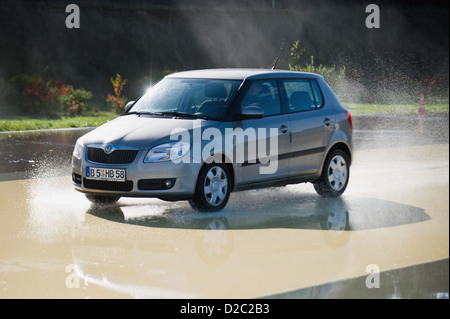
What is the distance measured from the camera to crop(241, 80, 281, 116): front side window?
37.5 feet

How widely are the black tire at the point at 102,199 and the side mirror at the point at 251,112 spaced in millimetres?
1905

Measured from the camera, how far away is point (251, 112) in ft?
35.9

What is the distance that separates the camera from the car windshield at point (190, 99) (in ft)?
36.8

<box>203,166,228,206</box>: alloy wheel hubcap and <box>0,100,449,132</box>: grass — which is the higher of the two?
<box>203,166,228,206</box>: alloy wheel hubcap

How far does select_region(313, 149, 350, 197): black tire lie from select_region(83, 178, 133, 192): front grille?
305 centimetres

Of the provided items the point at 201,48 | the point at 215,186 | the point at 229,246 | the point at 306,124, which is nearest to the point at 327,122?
the point at 306,124

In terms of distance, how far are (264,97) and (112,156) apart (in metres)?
2.26

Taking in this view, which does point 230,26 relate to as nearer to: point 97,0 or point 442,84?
point 97,0

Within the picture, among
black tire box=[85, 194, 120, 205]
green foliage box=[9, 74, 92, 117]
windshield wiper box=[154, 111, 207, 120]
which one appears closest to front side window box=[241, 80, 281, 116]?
windshield wiper box=[154, 111, 207, 120]

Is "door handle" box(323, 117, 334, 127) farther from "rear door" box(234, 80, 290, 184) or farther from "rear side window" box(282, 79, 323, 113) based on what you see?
"rear door" box(234, 80, 290, 184)

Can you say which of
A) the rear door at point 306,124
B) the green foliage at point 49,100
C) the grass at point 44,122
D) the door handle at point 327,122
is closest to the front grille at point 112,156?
the rear door at point 306,124

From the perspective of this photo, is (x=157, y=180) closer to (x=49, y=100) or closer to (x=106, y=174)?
(x=106, y=174)
